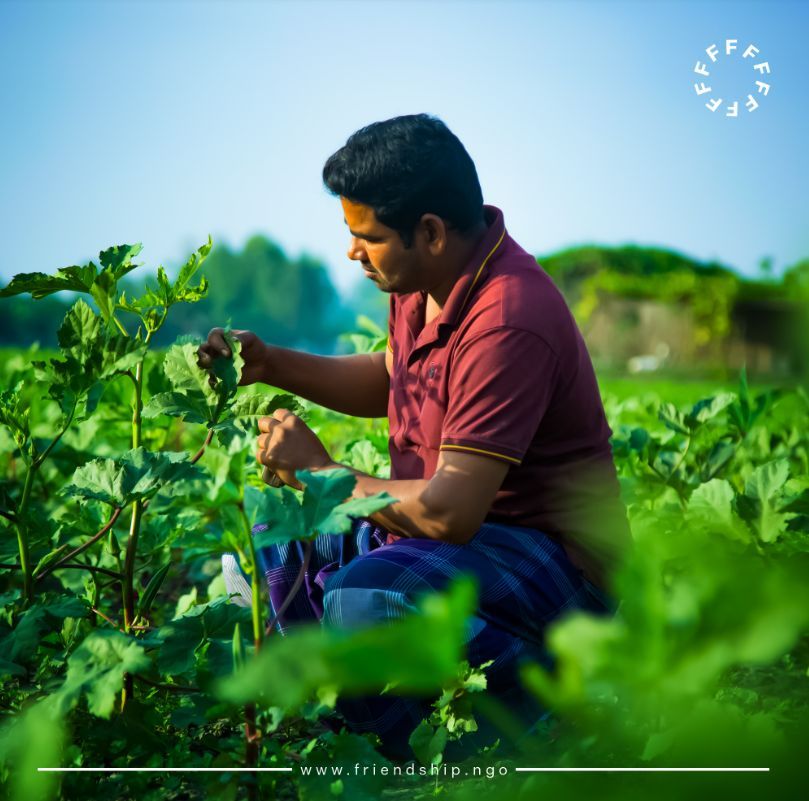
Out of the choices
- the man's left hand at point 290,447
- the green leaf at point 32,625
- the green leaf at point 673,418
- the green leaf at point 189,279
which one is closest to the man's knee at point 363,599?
the man's left hand at point 290,447

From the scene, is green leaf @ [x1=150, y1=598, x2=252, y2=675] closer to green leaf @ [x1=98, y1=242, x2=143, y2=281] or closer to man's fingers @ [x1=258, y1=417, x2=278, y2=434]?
man's fingers @ [x1=258, y1=417, x2=278, y2=434]

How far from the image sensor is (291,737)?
5.47ft

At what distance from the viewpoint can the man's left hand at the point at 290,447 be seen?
1.59 metres

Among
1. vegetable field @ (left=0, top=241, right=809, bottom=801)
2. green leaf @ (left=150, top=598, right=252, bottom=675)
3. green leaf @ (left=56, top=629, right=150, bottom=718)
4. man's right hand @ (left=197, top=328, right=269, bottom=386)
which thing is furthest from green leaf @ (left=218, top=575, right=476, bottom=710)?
man's right hand @ (left=197, top=328, right=269, bottom=386)

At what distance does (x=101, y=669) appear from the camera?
3.74 ft

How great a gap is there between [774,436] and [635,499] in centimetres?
84

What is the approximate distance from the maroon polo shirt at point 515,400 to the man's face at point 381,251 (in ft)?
0.36

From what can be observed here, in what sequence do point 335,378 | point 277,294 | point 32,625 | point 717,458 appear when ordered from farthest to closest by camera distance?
point 277,294 → point 717,458 → point 335,378 → point 32,625

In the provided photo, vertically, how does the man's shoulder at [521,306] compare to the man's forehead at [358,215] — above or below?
below

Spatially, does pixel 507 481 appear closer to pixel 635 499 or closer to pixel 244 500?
pixel 635 499

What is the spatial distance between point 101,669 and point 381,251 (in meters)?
1.06

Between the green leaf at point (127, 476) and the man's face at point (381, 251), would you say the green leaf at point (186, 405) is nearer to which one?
the green leaf at point (127, 476)

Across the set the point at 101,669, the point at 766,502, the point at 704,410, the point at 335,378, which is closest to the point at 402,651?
the point at 101,669

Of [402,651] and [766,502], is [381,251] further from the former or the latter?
[402,651]
